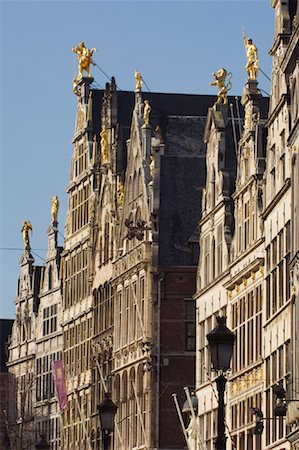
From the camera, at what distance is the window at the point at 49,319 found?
96062 mm

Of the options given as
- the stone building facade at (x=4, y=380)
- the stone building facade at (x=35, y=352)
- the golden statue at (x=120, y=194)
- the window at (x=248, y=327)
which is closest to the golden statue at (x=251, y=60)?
the window at (x=248, y=327)

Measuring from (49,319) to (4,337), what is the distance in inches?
1029

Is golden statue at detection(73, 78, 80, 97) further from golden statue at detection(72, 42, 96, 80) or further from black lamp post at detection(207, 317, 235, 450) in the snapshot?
black lamp post at detection(207, 317, 235, 450)

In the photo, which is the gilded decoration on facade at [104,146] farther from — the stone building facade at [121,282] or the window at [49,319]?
the window at [49,319]

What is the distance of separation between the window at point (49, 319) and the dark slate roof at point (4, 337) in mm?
19747

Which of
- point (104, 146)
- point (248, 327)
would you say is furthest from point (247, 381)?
point (104, 146)

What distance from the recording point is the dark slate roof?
388ft

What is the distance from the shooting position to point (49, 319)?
9712 centimetres

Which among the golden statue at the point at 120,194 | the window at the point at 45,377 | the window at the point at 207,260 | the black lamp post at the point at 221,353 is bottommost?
the black lamp post at the point at 221,353

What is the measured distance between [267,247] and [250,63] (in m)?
7.39

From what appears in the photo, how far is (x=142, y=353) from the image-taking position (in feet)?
237

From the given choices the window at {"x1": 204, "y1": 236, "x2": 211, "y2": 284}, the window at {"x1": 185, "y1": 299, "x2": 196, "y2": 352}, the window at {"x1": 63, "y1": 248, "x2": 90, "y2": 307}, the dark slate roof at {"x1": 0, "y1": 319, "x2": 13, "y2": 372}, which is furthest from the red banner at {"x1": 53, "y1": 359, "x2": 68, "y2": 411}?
the dark slate roof at {"x1": 0, "y1": 319, "x2": 13, "y2": 372}

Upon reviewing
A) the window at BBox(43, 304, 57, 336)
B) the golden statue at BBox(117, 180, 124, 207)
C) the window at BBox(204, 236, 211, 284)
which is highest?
the golden statue at BBox(117, 180, 124, 207)

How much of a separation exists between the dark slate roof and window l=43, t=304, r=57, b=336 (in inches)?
777
